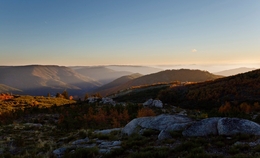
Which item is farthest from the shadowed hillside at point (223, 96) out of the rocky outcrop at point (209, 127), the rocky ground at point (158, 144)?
the rocky ground at point (158, 144)

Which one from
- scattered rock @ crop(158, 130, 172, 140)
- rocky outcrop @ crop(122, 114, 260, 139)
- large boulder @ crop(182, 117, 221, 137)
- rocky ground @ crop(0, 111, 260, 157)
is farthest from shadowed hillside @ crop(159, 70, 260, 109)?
scattered rock @ crop(158, 130, 172, 140)

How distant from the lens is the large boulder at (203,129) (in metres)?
11.1

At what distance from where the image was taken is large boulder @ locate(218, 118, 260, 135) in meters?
10.6

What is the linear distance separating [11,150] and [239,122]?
14.0 m

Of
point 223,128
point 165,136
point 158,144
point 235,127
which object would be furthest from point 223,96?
point 158,144

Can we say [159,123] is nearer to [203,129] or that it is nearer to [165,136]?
[165,136]

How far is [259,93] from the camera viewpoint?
97.8 feet

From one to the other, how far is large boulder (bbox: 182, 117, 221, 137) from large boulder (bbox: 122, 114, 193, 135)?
80 cm

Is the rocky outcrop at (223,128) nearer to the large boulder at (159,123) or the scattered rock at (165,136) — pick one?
the scattered rock at (165,136)

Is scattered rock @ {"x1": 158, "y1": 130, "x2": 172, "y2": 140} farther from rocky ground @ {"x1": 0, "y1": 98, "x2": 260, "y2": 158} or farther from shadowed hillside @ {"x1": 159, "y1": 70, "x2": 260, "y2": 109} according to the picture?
A: shadowed hillside @ {"x1": 159, "y1": 70, "x2": 260, "y2": 109}

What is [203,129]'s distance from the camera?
11.3 m

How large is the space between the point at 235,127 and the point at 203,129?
1.68 metres

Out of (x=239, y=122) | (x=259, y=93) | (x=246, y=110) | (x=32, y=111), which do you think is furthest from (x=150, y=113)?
(x=32, y=111)

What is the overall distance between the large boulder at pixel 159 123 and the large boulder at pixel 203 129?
0.80 m
